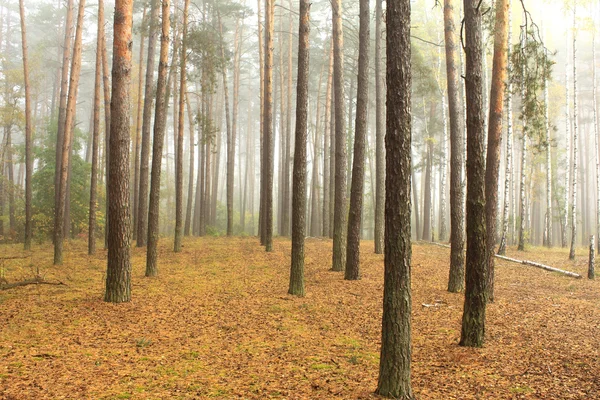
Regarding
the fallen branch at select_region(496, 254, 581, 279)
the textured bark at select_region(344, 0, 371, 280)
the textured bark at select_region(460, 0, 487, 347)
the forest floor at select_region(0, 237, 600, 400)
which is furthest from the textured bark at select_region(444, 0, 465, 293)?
the fallen branch at select_region(496, 254, 581, 279)

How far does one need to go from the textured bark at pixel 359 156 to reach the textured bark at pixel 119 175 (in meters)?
5.75

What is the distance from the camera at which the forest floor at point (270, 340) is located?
4961 millimetres

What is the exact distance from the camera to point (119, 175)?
28.1 feet

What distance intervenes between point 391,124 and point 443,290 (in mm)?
7273

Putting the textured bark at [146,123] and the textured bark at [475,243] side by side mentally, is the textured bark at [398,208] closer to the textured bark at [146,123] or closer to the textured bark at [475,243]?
the textured bark at [475,243]

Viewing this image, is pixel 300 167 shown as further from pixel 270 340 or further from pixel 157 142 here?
pixel 157 142

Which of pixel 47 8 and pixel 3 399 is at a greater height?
pixel 47 8

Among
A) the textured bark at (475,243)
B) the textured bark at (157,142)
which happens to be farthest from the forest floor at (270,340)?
the textured bark at (157,142)

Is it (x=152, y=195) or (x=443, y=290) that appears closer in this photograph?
(x=443, y=290)

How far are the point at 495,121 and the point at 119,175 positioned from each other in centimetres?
814

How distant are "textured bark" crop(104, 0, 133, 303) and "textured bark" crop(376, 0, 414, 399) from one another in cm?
593

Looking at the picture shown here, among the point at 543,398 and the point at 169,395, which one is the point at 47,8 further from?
the point at 543,398

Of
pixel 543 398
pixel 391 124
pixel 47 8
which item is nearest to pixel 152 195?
pixel 391 124

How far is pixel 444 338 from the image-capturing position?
277 inches
